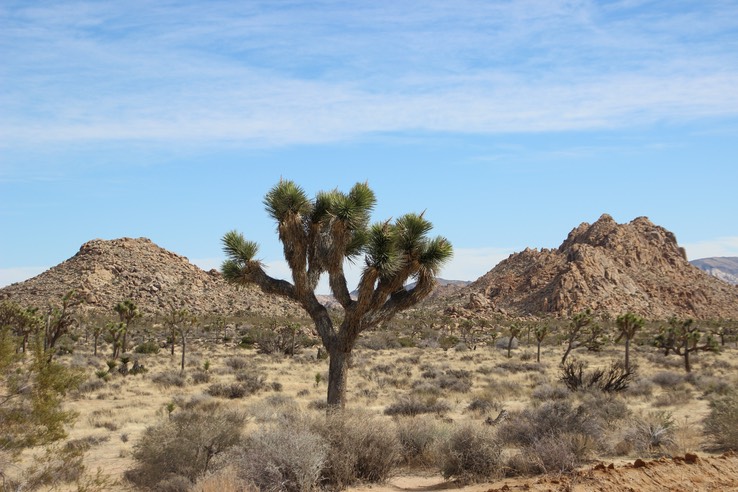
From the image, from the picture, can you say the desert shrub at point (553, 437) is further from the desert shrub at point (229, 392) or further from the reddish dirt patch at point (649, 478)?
the desert shrub at point (229, 392)

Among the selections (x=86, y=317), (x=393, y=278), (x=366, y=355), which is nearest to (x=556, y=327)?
(x=366, y=355)

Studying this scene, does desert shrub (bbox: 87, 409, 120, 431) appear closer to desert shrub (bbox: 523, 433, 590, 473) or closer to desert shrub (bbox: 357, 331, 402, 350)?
desert shrub (bbox: 523, 433, 590, 473)

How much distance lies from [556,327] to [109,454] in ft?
178

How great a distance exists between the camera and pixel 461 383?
81.6 feet

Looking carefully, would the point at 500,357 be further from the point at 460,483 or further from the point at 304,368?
the point at 460,483

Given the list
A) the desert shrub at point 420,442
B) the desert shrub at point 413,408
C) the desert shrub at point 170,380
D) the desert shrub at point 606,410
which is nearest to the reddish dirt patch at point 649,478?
the desert shrub at point 420,442

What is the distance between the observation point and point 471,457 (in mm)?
10539

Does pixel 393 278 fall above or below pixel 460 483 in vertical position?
above

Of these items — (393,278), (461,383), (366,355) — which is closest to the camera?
(393,278)

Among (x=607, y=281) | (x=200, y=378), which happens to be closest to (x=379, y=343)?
(x=200, y=378)

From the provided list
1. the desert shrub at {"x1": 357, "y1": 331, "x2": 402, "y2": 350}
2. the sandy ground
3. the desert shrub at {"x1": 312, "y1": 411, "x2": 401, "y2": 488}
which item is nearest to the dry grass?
the desert shrub at {"x1": 312, "y1": 411, "x2": 401, "y2": 488}

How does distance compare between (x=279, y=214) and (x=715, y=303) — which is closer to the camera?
(x=279, y=214)

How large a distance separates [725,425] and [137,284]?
65.1 metres

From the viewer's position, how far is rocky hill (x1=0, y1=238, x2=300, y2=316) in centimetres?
6512
